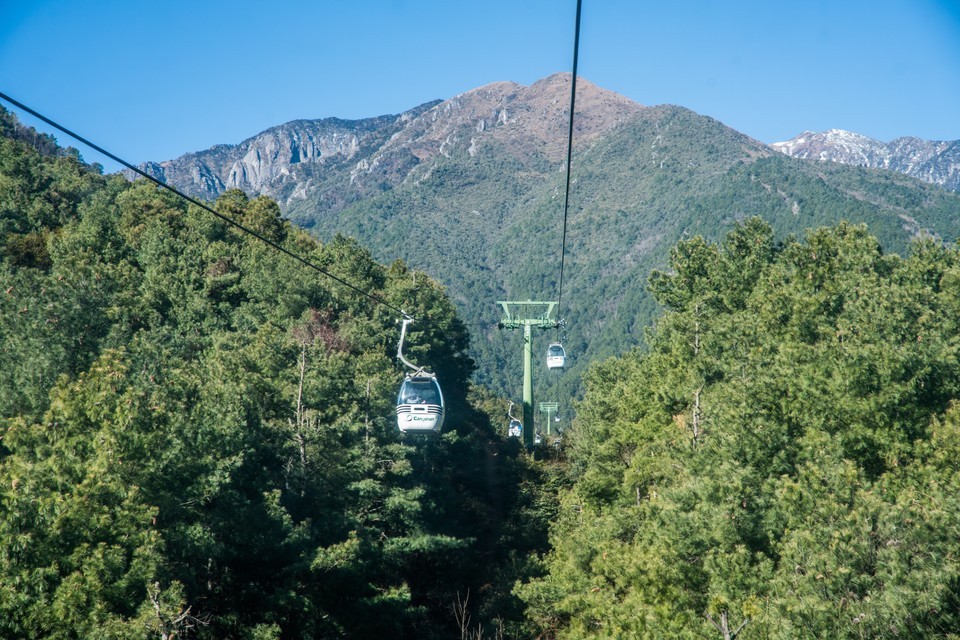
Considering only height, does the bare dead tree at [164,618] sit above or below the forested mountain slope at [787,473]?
below

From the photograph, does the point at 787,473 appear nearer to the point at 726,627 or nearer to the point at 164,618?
the point at 726,627

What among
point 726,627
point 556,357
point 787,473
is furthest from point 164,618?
point 556,357

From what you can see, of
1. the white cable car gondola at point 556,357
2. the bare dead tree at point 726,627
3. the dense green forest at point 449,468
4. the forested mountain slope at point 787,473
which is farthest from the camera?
the white cable car gondola at point 556,357

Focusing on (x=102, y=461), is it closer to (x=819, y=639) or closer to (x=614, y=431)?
(x=819, y=639)

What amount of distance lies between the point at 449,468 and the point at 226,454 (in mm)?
19613

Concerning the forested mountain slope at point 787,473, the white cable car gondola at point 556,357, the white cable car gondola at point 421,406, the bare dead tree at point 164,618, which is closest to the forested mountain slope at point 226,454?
the bare dead tree at point 164,618

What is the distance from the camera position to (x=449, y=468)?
46.3m

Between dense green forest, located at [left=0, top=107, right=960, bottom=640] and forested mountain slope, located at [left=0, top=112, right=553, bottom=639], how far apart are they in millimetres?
112

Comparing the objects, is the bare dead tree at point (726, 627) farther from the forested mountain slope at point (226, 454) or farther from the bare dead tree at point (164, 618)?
the forested mountain slope at point (226, 454)

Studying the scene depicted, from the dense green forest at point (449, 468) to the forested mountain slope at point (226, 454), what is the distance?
0.11m

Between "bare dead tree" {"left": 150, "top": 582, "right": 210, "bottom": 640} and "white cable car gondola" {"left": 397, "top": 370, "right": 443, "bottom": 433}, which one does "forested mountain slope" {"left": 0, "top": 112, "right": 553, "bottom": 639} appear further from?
"white cable car gondola" {"left": 397, "top": 370, "right": 443, "bottom": 433}

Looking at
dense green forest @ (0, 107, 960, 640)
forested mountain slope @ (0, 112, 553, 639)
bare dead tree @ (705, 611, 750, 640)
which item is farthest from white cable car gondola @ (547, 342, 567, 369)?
bare dead tree @ (705, 611, 750, 640)

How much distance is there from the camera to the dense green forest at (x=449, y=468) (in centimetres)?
1888

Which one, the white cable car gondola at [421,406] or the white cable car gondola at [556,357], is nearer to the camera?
the white cable car gondola at [421,406]
